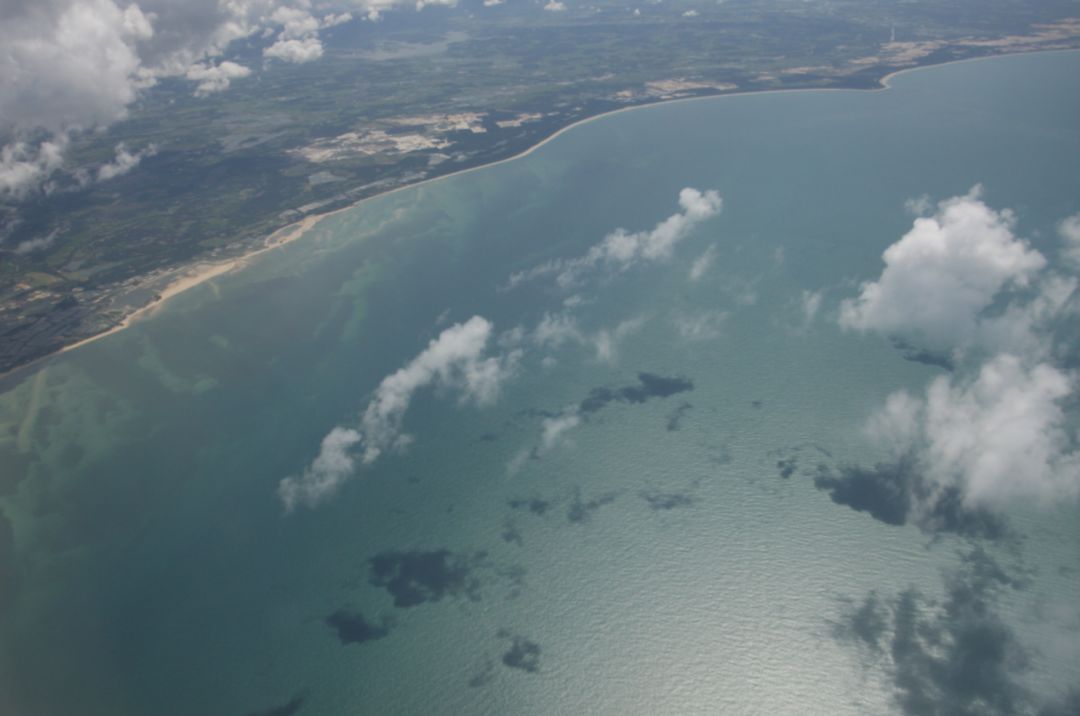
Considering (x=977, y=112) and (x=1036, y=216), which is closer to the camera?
(x=1036, y=216)

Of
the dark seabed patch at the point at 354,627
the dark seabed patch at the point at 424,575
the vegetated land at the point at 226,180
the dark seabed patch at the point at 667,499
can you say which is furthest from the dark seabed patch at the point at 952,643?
the vegetated land at the point at 226,180

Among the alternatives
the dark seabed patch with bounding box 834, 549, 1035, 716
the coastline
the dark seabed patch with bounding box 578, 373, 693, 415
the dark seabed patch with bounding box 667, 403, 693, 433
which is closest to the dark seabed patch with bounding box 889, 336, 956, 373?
the dark seabed patch with bounding box 578, 373, 693, 415

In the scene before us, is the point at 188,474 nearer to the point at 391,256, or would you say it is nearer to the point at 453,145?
the point at 391,256

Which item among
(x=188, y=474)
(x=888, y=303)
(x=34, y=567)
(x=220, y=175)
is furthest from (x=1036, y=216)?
(x=220, y=175)

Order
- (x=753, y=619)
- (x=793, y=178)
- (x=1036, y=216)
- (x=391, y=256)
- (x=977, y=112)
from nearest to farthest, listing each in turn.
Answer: (x=753, y=619), (x=1036, y=216), (x=391, y=256), (x=793, y=178), (x=977, y=112)

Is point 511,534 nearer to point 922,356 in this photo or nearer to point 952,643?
point 952,643

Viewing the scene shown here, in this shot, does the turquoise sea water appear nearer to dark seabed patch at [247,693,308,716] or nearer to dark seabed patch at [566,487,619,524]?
dark seabed patch at [247,693,308,716]
